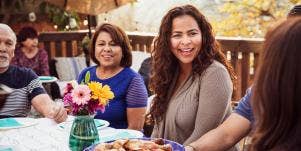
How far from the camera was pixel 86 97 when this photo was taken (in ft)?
5.74

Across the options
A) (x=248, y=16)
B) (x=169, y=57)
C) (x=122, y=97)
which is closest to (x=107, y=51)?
(x=122, y=97)

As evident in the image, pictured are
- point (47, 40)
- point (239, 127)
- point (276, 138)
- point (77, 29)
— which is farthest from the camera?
point (77, 29)

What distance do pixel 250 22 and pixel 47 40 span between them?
9.31 feet

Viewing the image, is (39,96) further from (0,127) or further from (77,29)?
(77,29)

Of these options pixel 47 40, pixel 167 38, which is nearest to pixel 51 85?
pixel 47 40

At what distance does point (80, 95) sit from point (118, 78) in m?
1.04

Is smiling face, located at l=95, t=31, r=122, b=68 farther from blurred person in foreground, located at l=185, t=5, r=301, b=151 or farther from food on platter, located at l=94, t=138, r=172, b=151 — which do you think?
food on platter, located at l=94, t=138, r=172, b=151

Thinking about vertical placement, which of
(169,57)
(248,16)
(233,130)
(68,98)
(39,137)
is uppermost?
(248,16)

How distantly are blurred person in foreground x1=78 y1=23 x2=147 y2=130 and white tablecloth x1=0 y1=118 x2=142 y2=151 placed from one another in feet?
1.34

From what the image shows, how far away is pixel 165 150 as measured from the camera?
1503 mm

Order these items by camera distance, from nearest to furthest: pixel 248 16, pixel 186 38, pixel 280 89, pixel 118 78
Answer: pixel 280 89 < pixel 186 38 < pixel 118 78 < pixel 248 16

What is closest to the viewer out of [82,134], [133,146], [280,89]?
[280,89]

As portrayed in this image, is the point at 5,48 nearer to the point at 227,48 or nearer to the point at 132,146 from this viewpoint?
the point at 132,146

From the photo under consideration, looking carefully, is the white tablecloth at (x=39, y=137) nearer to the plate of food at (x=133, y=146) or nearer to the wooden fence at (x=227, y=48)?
the plate of food at (x=133, y=146)
